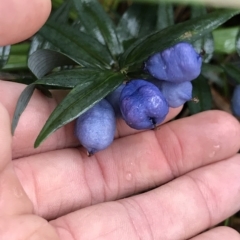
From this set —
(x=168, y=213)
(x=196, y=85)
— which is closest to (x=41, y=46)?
(x=196, y=85)

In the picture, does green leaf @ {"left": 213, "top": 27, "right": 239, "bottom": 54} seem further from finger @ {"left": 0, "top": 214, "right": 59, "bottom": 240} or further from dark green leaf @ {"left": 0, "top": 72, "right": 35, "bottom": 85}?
finger @ {"left": 0, "top": 214, "right": 59, "bottom": 240}

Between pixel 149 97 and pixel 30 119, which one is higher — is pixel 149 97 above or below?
above

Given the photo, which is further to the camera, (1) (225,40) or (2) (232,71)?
(1) (225,40)

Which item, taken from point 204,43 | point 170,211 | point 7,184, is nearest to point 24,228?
point 7,184

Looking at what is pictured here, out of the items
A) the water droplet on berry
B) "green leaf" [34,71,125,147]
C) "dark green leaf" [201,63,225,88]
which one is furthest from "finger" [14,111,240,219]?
"green leaf" [34,71,125,147]

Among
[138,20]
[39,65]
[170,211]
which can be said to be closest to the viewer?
[39,65]

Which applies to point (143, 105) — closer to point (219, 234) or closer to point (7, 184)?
point (7, 184)

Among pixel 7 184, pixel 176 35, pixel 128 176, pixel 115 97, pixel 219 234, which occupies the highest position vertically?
pixel 176 35

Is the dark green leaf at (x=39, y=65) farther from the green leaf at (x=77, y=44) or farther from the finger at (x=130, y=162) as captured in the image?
the finger at (x=130, y=162)
